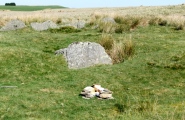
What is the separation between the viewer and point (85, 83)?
38.4 feet

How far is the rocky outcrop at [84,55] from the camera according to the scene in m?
14.2

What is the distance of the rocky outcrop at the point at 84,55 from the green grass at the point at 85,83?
0.43 m

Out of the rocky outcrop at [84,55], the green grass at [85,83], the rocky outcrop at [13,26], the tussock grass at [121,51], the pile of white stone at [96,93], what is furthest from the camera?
the rocky outcrop at [13,26]

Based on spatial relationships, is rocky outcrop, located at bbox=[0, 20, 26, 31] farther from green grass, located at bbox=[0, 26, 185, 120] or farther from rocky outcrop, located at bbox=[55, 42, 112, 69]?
rocky outcrop, located at bbox=[55, 42, 112, 69]

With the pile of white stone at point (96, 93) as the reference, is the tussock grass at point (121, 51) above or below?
above

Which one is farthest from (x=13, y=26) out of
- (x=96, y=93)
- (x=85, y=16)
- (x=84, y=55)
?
(x=85, y=16)

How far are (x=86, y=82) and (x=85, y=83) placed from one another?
0.38 feet

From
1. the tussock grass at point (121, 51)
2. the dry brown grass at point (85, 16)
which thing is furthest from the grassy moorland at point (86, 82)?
the dry brown grass at point (85, 16)

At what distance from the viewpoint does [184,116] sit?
8234 millimetres

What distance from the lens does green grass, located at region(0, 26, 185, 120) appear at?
8.80 metres

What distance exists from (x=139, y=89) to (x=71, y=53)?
174 inches

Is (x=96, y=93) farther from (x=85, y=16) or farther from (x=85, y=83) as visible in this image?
(x=85, y=16)

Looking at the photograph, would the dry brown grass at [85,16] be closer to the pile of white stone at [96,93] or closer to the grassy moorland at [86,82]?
the grassy moorland at [86,82]

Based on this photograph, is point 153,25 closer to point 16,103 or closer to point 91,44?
point 91,44
